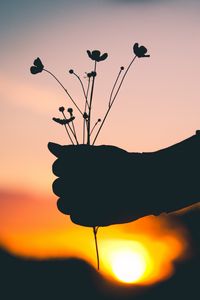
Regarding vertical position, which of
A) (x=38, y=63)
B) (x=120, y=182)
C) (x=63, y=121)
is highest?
(x=38, y=63)

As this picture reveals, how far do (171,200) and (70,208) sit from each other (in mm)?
683

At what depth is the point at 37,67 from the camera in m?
3.80

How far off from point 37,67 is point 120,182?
0.99 metres

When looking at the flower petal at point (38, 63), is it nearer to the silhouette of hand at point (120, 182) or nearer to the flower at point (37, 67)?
the flower at point (37, 67)

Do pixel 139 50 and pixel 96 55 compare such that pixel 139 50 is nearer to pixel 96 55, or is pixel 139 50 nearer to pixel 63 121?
pixel 96 55

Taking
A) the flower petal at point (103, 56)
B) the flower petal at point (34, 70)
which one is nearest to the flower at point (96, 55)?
the flower petal at point (103, 56)

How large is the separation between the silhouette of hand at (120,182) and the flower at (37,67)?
54 centimetres

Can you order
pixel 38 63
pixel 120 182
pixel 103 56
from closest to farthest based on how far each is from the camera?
1. pixel 103 56
2. pixel 120 182
3. pixel 38 63

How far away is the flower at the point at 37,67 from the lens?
377 cm

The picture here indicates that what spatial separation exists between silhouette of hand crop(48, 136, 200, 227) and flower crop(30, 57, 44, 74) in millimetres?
544

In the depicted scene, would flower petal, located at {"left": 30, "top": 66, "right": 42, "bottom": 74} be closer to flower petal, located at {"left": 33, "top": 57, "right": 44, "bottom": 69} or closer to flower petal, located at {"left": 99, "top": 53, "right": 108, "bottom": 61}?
flower petal, located at {"left": 33, "top": 57, "right": 44, "bottom": 69}

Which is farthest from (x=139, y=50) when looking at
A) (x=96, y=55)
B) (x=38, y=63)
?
(x=38, y=63)

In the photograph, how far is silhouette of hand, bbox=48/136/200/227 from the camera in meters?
3.57

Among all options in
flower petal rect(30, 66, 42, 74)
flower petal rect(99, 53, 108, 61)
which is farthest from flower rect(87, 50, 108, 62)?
flower petal rect(30, 66, 42, 74)
